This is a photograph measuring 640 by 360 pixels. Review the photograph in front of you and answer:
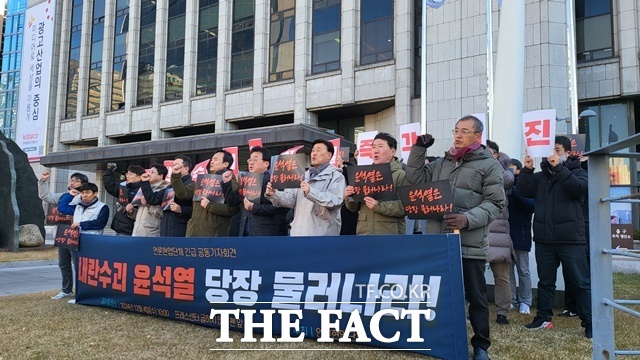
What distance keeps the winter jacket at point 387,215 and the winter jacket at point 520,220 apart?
1898 millimetres

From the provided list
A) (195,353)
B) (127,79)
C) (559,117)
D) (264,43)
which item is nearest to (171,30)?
(127,79)

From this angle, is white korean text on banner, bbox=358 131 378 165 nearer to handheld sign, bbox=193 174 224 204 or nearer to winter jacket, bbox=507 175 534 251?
winter jacket, bbox=507 175 534 251

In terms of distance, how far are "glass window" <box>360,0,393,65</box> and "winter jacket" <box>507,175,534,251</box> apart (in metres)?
15.7

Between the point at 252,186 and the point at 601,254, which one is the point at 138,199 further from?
the point at 601,254

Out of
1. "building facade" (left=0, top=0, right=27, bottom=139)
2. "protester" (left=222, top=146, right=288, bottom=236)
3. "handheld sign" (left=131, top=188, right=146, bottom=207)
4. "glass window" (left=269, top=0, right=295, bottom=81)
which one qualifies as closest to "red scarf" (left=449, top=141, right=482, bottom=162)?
"protester" (left=222, top=146, right=288, bottom=236)

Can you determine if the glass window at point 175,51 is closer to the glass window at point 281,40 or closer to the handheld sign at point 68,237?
the glass window at point 281,40

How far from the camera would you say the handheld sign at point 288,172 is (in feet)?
15.7

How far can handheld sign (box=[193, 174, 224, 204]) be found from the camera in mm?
5566

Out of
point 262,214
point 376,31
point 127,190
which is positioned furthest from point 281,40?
point 262,214

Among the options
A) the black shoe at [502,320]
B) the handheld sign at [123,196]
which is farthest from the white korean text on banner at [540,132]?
the handheld sign at [123,196]

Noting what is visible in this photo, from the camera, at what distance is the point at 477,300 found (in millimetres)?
3803

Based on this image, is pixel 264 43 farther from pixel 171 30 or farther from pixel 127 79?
pixel 127 79

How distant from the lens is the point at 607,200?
2588 millimetres

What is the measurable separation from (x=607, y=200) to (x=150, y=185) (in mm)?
5517
